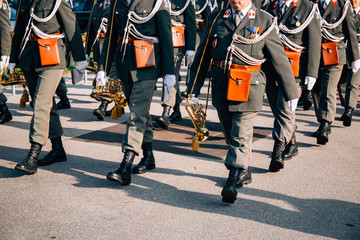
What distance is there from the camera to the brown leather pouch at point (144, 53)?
461cm

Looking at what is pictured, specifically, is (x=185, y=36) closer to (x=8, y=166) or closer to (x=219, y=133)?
(x=219, y=133)

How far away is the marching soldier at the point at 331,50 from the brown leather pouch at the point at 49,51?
3.15m

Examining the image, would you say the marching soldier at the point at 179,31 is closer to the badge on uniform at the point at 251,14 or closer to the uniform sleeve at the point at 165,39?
the uniform sleeve at the point at 165,39

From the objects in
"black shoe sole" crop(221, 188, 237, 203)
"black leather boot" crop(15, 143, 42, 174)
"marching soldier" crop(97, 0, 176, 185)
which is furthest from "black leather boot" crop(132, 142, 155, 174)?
"black shoe sole" crop(221, 188, 237, 203)

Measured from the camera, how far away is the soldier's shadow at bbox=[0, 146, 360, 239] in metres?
3.82

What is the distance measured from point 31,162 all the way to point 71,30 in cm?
137

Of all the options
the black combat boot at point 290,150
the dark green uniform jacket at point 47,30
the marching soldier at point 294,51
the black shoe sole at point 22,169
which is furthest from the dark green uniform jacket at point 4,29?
the black combat boot at point 290,150

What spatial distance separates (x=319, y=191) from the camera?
455 centimetres

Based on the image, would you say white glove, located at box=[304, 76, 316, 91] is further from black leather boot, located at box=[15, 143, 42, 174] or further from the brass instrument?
black leather boot, located at box=[15, 143, 42, 174]

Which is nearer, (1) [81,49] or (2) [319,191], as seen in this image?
(2) [319,191]

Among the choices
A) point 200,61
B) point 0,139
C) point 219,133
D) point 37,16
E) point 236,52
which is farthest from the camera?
point 219,133

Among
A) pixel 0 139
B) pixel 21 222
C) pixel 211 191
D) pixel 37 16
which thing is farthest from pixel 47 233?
pixel 0 139

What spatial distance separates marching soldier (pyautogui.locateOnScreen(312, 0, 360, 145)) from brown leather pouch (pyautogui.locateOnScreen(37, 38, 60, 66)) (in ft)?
10.4

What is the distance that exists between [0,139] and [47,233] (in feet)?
9.64
